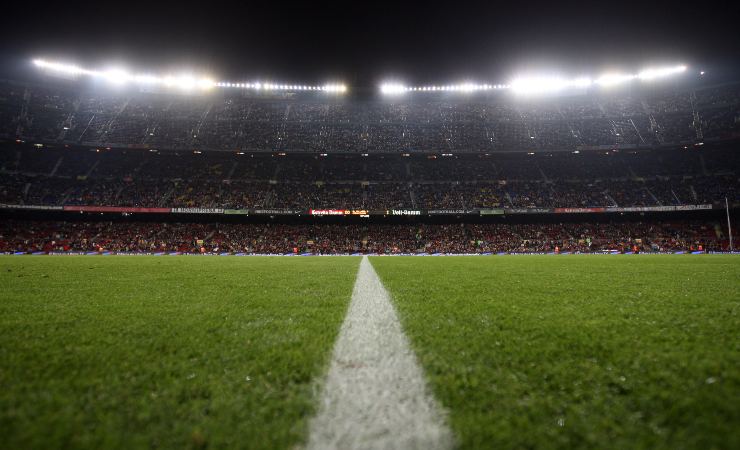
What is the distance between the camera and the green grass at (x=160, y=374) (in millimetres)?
1419

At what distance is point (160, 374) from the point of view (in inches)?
82.1

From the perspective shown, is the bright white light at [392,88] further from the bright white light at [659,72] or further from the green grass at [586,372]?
the green grass at [586,372]

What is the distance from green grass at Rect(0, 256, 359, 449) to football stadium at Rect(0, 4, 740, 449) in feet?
0.07

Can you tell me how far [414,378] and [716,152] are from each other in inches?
2328

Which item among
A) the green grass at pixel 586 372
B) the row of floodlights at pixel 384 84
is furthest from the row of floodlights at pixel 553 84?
the green grass at pixel 586 372

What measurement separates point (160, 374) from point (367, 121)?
52.8m

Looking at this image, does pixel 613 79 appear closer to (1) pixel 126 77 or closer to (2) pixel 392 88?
(2) pixel 392 88

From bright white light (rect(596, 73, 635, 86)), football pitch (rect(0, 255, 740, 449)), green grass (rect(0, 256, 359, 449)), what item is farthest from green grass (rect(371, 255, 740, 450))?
bright white light (rect(596, 73, 635, 86))

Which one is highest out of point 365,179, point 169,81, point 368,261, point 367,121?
point 169,81

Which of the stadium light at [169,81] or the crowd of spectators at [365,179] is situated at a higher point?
the stadium light at [169,81]

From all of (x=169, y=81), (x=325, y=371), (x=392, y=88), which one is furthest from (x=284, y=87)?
(x=325, y=371)

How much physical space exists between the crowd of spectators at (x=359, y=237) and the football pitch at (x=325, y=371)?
32.1 metres

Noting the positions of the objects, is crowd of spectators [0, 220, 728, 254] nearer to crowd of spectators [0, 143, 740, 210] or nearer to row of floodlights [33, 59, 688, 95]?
crowd of spectators [0, 143, 740, 210]

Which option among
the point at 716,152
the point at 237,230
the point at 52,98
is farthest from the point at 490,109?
the point at 52,98
